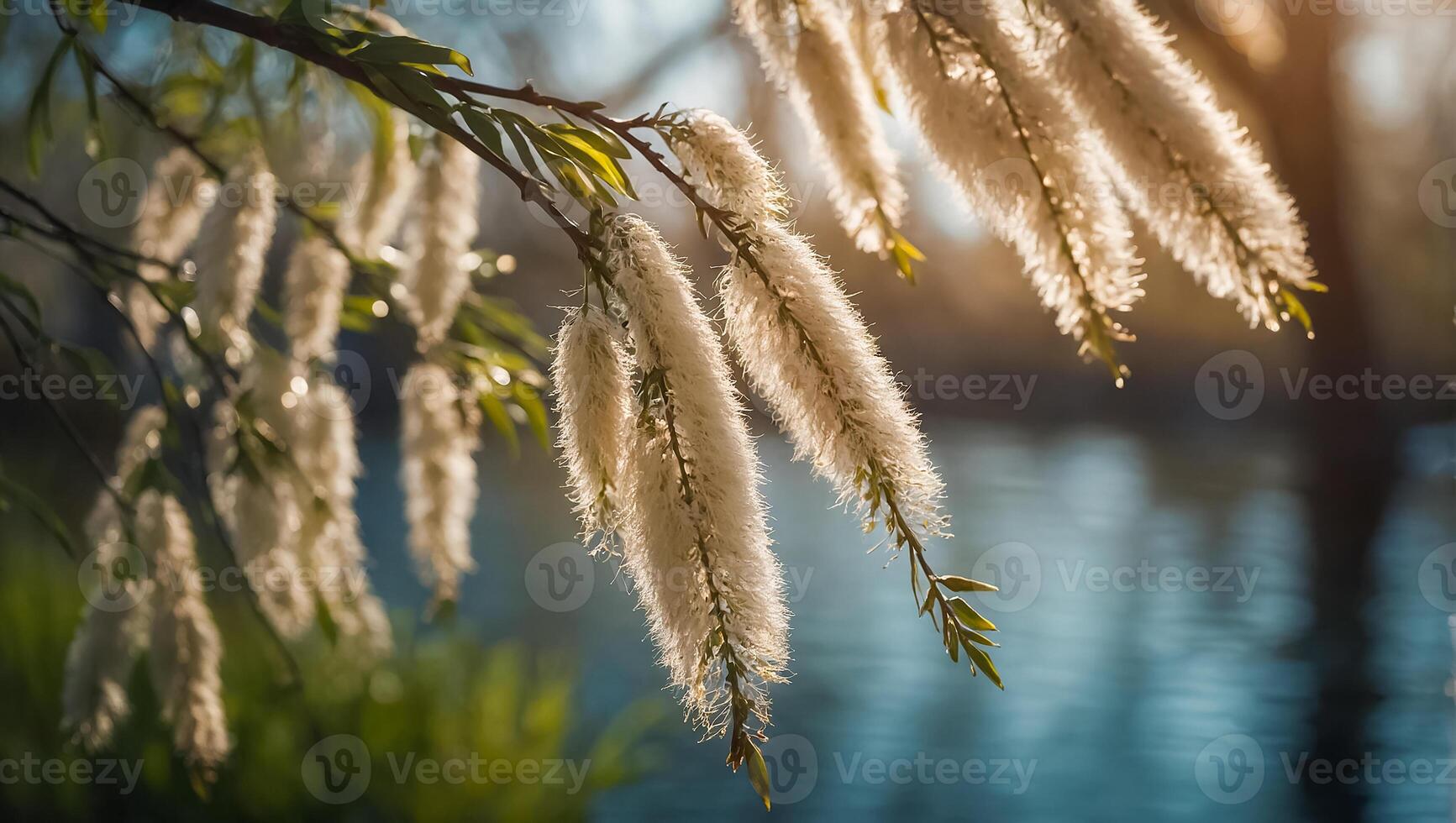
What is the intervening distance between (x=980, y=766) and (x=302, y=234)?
10.4 feet

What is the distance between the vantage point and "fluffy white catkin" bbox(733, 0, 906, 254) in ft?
2.04

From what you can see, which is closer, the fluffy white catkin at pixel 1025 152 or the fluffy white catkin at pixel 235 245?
the fluffy white catkin at pixel 1025 152

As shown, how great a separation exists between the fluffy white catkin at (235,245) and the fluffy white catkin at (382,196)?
11 centimetres

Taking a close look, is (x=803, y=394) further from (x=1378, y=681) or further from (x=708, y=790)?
(x=1378, y=681)

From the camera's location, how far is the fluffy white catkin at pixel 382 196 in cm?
104

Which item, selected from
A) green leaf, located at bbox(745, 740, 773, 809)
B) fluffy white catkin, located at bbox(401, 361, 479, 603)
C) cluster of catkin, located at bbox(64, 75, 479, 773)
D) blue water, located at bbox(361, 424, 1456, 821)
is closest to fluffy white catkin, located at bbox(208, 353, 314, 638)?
cluster of catkin, located at bbox(64, 75, 479, 773)

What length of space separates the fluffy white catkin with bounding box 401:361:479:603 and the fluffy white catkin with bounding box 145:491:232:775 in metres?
0.22

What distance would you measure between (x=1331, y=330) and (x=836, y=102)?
3.92 m

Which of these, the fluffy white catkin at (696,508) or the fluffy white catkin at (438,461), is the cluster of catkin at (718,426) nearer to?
the fluffy white catkin at (696,508)

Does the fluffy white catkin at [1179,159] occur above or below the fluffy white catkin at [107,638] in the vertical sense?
above

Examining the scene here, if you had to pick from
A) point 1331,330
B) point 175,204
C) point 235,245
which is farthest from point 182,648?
point 1331,330

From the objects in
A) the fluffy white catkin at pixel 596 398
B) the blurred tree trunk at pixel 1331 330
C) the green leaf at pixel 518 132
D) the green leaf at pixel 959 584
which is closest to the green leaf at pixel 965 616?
the green leaf at pixel 959 584

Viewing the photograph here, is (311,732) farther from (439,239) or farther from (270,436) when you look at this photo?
(439,239)

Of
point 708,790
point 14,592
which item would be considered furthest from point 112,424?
point 708,790
